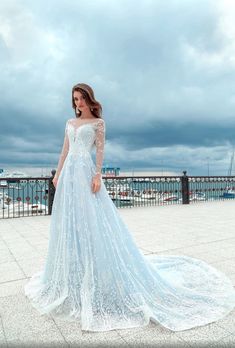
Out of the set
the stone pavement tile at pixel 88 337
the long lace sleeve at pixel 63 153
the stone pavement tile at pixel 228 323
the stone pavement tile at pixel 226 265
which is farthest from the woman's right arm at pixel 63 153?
the stone pavement tile at pixel 226 265

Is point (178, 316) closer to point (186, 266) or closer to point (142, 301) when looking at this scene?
point (142, 301)

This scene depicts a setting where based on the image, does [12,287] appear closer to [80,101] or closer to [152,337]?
[152,337]

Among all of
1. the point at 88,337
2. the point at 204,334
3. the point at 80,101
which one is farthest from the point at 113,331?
the point at 80,101

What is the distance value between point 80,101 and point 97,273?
1436 mm

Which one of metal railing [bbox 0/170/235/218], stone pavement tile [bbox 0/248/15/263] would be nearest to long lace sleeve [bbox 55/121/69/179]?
stone pavement tile [bbox 0/248/15/263]

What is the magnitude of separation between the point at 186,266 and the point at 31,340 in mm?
1914

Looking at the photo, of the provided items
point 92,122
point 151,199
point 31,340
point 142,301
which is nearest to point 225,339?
point 142,301

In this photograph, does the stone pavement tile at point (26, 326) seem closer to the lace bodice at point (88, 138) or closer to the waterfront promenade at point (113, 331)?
the waterfront promenade at point (113, 331)

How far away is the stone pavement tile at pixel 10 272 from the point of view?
3.02 meters

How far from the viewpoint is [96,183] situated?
226 cm

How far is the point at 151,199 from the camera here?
1168 cm

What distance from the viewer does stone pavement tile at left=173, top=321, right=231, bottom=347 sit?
1.72 meters

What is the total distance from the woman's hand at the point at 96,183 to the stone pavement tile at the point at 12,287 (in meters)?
1.27

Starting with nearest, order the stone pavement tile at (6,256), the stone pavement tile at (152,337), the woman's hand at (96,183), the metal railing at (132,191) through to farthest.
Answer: the stone pavement tile at (152,337)
the woman's hand at (96,183)
the stone pavement tile at (6,256)
the metal railing at (132,191)
